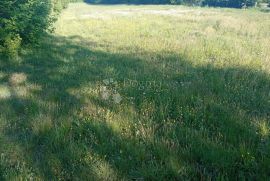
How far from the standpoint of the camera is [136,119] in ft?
20.2

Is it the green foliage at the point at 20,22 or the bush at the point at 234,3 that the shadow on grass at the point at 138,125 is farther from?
the bush at the point at 234,3

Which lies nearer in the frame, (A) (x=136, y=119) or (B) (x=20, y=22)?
(A) (x=136, y=119)

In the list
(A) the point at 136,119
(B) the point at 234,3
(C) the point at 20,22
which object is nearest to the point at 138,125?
(A) the point at 136,119

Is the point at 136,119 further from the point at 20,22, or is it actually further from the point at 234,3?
Result: the point at 234,3

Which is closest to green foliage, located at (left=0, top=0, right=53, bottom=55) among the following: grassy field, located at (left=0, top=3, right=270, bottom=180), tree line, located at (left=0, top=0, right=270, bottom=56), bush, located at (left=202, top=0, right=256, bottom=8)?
tree line, located at (left=0, top=0, right=270, bottom=56)

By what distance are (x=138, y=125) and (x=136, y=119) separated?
0.97 ft

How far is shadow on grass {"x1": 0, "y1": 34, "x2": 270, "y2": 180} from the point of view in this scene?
15.0 feet

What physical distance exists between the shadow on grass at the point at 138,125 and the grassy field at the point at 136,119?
0.05ft

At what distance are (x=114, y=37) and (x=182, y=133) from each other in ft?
44.2

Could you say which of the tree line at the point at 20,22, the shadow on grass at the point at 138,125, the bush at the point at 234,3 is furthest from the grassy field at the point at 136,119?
the bush at the point at 234,3

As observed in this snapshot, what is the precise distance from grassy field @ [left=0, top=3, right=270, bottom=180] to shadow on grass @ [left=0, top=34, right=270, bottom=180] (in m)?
0.02

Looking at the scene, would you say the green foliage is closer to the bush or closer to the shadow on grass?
the shadow on grass

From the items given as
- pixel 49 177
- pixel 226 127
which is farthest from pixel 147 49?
pixel 49 177

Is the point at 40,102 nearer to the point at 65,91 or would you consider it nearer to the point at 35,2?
the point at 65,91
